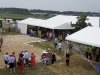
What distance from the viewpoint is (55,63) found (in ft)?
42.7

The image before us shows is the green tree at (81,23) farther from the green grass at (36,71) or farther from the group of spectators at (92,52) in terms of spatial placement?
the green grass at (36,71)

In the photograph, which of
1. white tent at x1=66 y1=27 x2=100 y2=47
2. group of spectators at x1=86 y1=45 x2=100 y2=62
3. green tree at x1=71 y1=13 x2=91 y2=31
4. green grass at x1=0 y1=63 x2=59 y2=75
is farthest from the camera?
green tree at x1=71 y1=13 x2=91 y2=31

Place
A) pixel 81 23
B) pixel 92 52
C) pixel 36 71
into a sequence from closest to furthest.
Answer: pixel 36 71 → pixel 92 52 → pixel 81 23

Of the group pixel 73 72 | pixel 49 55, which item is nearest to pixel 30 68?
pixel 49 55

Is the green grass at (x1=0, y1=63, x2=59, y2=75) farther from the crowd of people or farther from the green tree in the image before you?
the green tree

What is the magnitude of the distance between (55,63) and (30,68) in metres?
2.07

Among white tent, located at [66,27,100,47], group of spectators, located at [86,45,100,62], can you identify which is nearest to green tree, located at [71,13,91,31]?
white tent, located at [66,27,100,47]

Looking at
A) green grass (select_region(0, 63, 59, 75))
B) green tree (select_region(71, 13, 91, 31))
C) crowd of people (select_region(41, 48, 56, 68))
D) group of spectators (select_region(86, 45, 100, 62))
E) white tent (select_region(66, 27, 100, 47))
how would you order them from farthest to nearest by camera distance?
green tree (select_region(71, 13, 91, 31)) < group of spectators (select_region(86, 45, 100, 62)) < crowd of people (select_region(41, 48, 56, 68)) < white tent (select_region(66, 27, 100, 47)) < green grass (select_region(0, 63, 59, 75))

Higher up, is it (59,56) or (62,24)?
(62,24)

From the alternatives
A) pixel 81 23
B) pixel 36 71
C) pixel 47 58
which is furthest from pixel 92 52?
pixel 81 23

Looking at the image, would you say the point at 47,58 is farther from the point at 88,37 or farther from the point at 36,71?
the point at 88,37

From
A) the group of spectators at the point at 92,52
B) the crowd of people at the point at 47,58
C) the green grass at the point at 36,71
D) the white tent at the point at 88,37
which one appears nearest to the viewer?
the green grass at the point at 36,71

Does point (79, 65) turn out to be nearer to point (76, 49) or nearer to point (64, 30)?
point (76, 49)

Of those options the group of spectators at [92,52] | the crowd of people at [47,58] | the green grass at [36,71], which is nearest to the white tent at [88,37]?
the group of spectators at [92,52]
